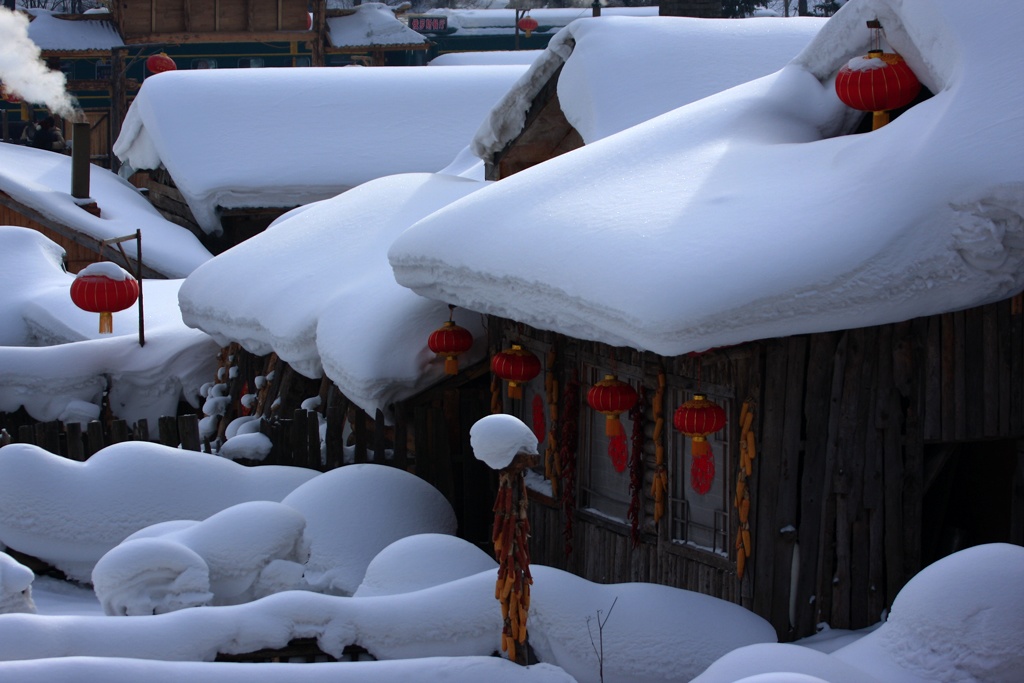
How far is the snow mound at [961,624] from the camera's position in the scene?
17.5 ft

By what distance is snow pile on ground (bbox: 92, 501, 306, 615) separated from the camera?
715 centimetres

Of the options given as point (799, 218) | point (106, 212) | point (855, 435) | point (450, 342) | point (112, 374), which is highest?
point (799, 218)

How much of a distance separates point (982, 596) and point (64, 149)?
22865 mm

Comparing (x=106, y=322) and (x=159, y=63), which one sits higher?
(x=159, y=63)

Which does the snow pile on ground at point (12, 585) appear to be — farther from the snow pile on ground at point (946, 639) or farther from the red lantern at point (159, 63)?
the red lantern at point (159, 63)

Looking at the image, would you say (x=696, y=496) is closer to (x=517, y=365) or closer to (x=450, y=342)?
(x=517, y=365)

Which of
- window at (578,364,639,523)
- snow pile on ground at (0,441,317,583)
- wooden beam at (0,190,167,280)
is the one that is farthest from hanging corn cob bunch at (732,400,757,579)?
wooden beam at (0,190,167,280)

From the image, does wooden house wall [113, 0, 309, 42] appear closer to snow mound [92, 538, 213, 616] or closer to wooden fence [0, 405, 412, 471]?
wooden fence [0, 405, 412, 471]

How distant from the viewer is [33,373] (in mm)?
12914

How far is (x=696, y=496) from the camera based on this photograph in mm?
7590

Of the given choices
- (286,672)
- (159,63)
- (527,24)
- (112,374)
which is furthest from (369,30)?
(286,672)

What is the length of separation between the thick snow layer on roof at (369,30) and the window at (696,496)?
26.0m

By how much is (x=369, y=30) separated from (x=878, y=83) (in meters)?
26.7

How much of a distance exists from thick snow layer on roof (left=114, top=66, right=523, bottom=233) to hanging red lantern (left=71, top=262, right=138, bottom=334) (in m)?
6.58
